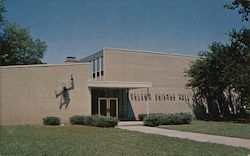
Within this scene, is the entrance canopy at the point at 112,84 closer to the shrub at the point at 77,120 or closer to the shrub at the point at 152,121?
the shrub at the point at 77,120

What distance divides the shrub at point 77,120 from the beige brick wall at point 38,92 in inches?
37.1

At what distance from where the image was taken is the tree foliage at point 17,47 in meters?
36.5

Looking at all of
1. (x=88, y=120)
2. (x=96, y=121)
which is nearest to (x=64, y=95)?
(x=88, y=120)

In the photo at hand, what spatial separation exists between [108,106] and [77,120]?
573cm

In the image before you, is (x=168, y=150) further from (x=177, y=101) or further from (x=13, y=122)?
(x=177, y=101)

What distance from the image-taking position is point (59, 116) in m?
24.7

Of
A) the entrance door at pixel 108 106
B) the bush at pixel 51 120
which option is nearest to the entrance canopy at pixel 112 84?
the entrance door at pixel 108 106

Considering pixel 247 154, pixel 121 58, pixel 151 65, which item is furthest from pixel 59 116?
pixel 247 154

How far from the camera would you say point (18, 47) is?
1660 inches

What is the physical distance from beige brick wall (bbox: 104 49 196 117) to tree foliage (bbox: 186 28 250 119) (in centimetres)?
131

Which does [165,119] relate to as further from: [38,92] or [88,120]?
[38,92]

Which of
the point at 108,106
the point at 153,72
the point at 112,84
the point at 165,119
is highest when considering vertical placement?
the point at 153,72

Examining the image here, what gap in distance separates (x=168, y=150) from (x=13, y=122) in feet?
53.6

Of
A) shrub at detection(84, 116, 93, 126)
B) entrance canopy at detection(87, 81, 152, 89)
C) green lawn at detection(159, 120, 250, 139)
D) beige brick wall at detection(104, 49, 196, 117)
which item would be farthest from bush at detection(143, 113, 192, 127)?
beige brick wall at detection(104, 49, 196, 117)
